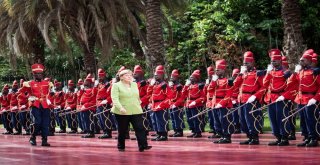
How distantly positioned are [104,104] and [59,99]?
5.07 metres

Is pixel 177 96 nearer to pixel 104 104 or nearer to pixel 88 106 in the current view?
pixel 104 104

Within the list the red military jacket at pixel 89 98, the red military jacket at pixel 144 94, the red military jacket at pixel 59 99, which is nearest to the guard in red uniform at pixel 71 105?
the red military jacket at pixel 59 99

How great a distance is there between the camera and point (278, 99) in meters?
12.1

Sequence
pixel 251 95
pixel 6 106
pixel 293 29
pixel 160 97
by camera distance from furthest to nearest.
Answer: pixel 6 106, pixel 293 29, pixel 160 97, pixel 251 95

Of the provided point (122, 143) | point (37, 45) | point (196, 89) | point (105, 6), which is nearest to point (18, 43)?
point (37, 45)

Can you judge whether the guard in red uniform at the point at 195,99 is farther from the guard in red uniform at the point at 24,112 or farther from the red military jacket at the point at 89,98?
the guard in red uniform at the point at 24,112

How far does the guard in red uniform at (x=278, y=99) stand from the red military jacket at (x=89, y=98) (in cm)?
723

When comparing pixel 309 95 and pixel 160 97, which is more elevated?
pixel 160 97

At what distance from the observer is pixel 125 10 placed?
79.6 ft

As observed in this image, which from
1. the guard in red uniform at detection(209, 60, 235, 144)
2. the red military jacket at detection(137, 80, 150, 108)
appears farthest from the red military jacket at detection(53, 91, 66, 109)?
the guard in red uniform at detection(209, 60, 235, 144)

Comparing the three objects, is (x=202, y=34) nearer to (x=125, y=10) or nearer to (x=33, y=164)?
(x=125, y=10)

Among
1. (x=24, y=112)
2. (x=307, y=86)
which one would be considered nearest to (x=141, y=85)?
(x=307, y=86)

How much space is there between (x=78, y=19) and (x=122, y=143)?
41.2ft

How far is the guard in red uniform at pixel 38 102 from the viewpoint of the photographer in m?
14.4
